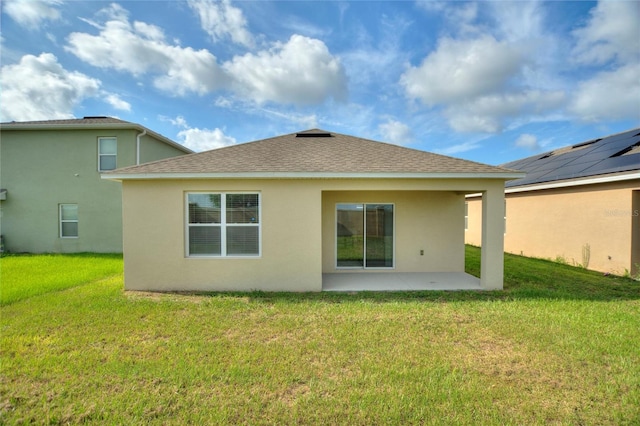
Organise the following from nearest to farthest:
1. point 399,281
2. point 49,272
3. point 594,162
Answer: point 399,281, point 49,272, point 594,162

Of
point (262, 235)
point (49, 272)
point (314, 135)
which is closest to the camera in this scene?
point (262, 235)

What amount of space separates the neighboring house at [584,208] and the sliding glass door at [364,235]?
7689 mm

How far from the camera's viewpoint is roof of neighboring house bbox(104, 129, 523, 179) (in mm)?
7059

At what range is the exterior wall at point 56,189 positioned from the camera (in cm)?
1334

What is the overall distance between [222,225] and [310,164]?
2986mm

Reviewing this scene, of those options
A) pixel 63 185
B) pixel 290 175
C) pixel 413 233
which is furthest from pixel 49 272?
pixel 413 233

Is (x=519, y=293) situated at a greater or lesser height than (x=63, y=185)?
lesser

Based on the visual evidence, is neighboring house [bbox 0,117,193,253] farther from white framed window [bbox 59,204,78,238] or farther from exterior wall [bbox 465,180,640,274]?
exterior wall [bbox 465,180,640,274]

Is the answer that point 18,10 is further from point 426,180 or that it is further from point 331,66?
point 426,180

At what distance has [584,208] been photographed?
10398 millimetres

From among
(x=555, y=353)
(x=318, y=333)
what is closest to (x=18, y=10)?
(x=318, y=333)

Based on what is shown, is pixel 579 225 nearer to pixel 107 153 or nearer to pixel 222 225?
pixel 222 225

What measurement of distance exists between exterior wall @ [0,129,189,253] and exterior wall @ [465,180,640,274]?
19.5 metres

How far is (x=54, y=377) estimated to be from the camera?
348 centimetres
